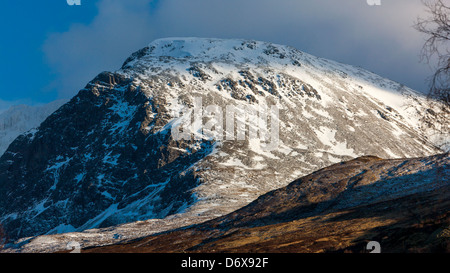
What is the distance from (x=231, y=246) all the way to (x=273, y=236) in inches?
166

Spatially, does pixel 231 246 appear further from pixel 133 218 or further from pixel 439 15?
pixel 133 218

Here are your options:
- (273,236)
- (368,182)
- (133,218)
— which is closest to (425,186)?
(368,182)

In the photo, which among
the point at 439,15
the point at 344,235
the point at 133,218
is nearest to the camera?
the point at 439,15

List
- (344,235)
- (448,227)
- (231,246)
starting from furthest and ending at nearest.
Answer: (231,246) → (344,235) → (448,227)

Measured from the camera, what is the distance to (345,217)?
4506cm

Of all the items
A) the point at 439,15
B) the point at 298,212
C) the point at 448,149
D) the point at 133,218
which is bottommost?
the point at 133,218

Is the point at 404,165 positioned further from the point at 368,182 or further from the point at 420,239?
the point at 420,239

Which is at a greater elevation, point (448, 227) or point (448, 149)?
point (448, 149)

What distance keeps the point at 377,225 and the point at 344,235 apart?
2.88 m

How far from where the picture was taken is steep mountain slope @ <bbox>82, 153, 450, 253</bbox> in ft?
106

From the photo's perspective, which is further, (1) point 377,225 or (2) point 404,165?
(2) point 404,165

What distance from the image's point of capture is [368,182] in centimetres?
5912

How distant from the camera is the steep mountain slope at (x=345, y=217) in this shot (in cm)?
3238
